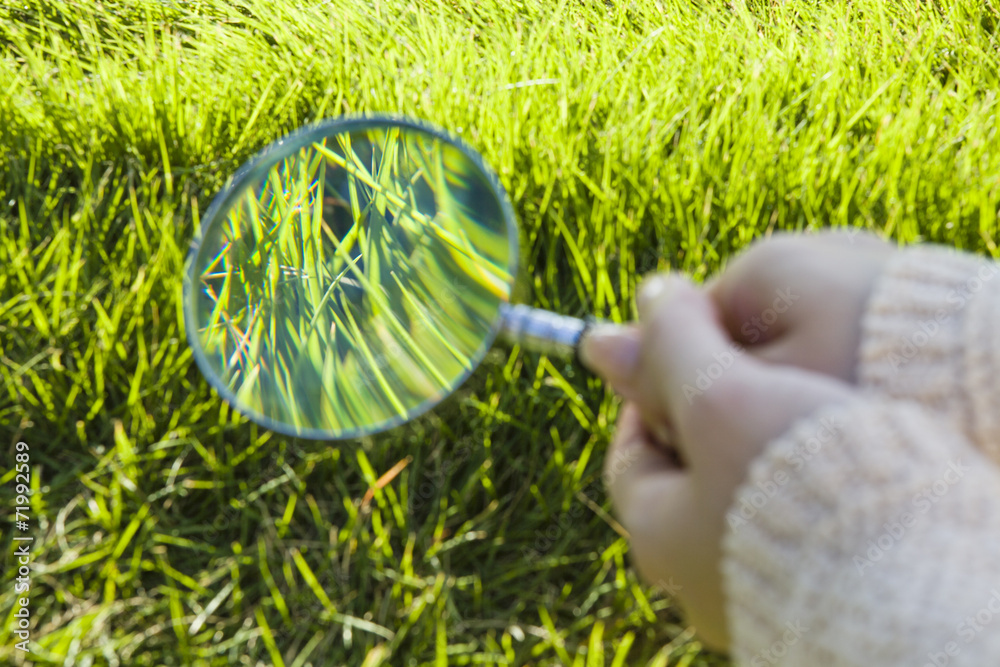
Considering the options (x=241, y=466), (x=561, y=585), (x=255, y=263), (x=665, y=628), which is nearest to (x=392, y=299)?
(x=255, y=263)

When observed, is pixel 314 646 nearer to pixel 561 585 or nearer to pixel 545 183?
pixel 561 585

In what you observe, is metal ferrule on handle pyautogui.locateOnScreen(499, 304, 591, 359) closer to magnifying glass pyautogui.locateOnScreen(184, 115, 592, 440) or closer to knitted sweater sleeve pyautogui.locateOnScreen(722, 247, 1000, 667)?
magnifying glass pyautogui.locateOnScreen(184, 115, 592, 440)

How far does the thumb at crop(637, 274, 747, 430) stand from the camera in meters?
0.89

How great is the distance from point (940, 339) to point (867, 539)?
0.22 meters

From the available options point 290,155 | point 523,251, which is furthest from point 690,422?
point 290,155

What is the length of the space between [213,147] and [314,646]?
101 cm

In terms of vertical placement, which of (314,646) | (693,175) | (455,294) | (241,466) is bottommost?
(314,646)

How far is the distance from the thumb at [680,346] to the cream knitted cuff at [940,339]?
0.14 m

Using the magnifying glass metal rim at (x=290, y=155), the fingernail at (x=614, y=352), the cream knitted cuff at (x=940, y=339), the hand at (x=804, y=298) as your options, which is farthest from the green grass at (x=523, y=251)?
the cream knitted cuff at (x=940, y=339)

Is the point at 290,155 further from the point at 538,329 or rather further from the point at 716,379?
the point at 716,379

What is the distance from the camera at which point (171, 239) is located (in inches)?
58.6

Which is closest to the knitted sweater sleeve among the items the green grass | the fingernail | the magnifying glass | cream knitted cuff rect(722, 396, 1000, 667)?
cream knitted cuff rect(722, 396, 1000, 667)

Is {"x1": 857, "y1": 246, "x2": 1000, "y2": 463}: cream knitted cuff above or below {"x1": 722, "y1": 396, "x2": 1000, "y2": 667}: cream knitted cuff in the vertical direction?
above

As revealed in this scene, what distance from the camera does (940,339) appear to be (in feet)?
2.80
